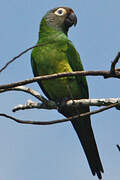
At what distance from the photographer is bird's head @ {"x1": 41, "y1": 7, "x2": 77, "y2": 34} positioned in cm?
683

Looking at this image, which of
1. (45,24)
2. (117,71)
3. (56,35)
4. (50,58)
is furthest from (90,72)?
(45,24)

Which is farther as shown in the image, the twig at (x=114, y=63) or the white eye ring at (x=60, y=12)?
the white eye ring at (x=60, y=12)

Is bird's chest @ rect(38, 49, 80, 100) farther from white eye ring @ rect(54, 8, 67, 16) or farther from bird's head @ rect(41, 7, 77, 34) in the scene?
white eye ring @ rect(54, 8, 67, 16)

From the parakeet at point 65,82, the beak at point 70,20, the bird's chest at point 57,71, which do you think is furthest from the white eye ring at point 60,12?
the bird's chest at point 57,71

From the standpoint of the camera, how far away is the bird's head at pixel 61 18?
22.4 ft

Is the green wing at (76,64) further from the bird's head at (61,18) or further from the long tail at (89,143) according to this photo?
the bird's head at (61,18)

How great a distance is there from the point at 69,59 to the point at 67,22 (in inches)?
53.9

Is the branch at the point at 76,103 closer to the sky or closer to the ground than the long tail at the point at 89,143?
closer to the sky

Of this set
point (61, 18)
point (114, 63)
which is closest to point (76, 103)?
point (114, 63)

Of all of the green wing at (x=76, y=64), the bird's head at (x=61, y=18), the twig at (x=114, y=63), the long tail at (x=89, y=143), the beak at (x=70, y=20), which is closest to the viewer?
the twig at (x=114, y=63)

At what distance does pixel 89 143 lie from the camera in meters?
5.88

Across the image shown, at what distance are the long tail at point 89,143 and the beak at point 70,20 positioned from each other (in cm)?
200

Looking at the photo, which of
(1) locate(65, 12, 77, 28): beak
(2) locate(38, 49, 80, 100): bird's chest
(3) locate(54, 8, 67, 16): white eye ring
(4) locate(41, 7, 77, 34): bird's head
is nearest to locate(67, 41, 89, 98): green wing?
(2) locate(38, 49, 80, 100): bird's chest

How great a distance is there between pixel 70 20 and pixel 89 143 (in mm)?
2457
